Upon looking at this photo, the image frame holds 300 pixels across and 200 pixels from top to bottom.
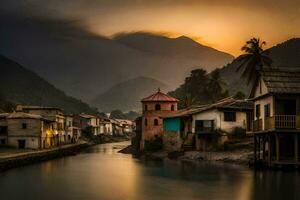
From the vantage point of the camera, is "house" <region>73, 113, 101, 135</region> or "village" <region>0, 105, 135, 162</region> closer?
"village" <region>0, 105, 135, 162</region>

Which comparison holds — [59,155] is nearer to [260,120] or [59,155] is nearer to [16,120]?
[16,120]

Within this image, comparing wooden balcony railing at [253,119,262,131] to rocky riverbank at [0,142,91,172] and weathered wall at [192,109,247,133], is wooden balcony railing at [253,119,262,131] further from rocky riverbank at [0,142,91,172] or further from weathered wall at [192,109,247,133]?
rocky riverbank at [0,142,91,172]

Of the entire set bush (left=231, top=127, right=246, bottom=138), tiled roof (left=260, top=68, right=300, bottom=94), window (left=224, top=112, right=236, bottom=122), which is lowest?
bush (left=231, top=127, right=246, bottom=138)

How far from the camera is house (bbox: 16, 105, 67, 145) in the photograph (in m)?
104

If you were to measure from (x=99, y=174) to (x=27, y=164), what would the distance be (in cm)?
1816

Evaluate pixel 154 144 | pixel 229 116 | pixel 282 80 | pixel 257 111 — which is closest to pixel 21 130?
pixel 154 144

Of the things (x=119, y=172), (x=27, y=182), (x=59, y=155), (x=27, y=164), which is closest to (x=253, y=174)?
(x=119, y=172)

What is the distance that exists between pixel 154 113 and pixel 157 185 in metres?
50.2

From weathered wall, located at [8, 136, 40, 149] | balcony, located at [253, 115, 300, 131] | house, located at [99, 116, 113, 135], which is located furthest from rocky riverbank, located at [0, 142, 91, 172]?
house, located at [99, 116, 113, 135]

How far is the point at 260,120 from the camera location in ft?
162

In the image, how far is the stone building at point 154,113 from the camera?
3519 inches

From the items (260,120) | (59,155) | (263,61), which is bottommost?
(59,155)

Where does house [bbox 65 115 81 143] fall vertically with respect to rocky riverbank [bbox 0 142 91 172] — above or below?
above

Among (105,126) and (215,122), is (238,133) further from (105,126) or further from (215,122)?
(105,126)
